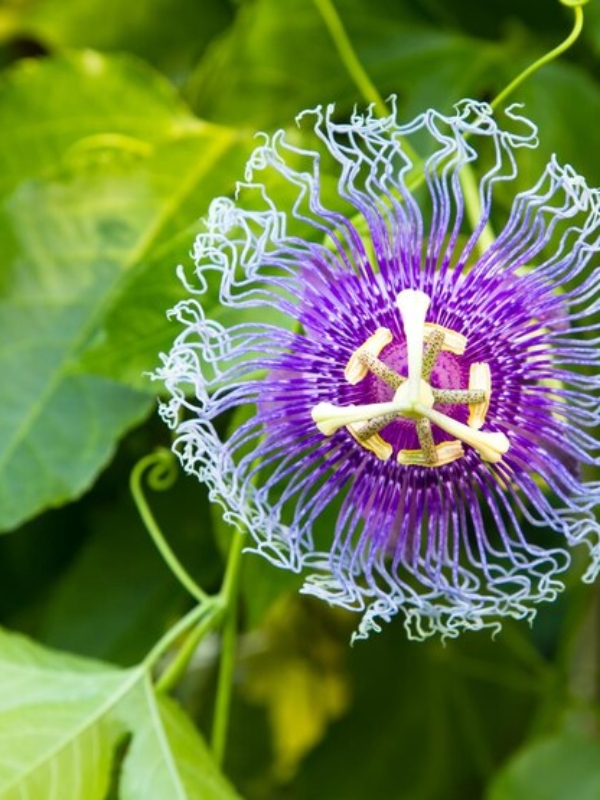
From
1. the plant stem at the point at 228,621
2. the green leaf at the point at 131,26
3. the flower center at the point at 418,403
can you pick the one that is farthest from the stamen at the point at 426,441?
the green leaf at the point at 131,26

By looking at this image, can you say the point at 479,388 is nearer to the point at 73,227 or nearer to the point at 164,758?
the point at 164,758

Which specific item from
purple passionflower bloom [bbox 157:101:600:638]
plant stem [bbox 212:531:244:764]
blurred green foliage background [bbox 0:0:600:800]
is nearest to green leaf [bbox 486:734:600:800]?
blurred green foliage background [bbox 0:0:600:800]

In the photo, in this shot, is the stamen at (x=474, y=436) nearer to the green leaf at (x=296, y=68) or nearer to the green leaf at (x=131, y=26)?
the green leaf at (x=296, y=68)

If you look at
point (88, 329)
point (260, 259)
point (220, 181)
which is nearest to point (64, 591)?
point (88, 329)

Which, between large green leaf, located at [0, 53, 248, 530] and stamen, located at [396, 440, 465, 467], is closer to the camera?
stamen, located at [396, 440, 465, 467]

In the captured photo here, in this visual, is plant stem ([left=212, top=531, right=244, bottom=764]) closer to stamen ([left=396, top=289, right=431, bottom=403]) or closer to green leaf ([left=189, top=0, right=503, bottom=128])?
stamen ([left=396, top=289, right=431, bottom=403])

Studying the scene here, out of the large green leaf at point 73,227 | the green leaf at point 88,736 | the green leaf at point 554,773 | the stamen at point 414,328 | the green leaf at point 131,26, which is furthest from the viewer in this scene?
the green leaf at point 131,26

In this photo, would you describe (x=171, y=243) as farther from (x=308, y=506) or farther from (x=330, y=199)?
(x=308, y=506)
